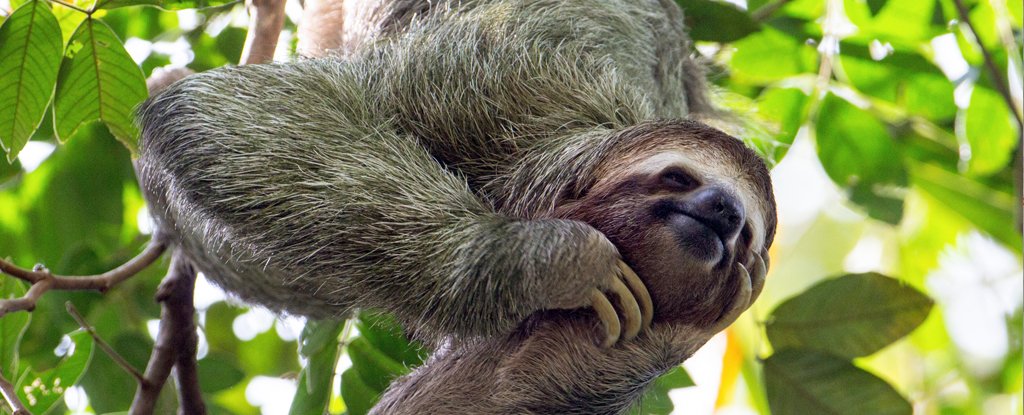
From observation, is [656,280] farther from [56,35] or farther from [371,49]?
[56,35]

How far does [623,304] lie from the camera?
2629mm

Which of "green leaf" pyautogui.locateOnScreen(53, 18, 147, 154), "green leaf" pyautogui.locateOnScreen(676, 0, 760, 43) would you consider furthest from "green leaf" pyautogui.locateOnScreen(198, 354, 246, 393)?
"green leaf" pyautogui.locateOnScreen(676, 0, 760, 43)

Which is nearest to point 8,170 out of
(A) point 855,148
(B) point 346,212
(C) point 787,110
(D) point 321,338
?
(D) point 321,338

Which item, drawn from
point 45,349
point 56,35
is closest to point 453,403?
point 56,35

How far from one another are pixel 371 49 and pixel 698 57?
230 centimetres

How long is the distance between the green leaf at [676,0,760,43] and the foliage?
1 centimetres

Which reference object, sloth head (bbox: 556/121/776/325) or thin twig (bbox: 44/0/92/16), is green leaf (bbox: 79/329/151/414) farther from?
sloth head (bbox: 556/121/776/325)

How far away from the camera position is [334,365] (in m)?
3.88

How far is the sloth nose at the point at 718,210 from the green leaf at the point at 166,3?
1945 millimetres

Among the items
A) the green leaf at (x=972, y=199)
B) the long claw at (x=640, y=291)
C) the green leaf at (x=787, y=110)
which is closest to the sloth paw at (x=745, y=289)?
the long claw at (x=640, y=291)

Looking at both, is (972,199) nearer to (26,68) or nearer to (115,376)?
(115,376)

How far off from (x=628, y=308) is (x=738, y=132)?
111 inches

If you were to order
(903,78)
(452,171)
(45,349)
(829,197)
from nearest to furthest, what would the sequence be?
(452,171) < (45,349) < (903,78) < (829,197)

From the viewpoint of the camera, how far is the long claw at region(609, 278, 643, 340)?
8.48 feet
